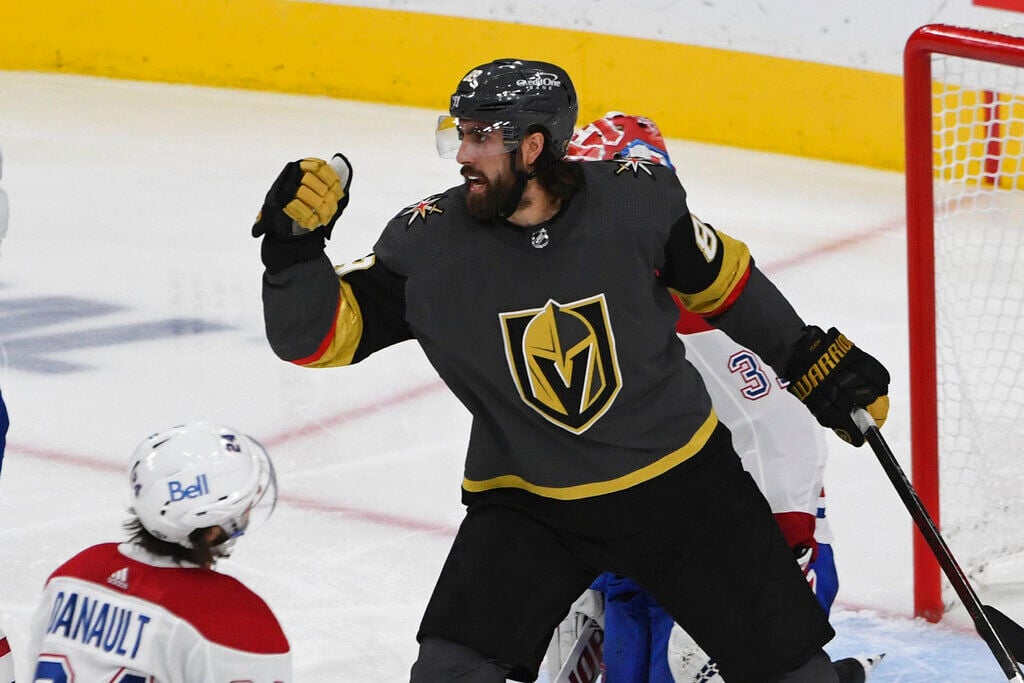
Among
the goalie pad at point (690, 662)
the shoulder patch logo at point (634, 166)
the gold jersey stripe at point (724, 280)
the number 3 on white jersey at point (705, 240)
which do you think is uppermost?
the shoulder patch logo at point (634, 166)

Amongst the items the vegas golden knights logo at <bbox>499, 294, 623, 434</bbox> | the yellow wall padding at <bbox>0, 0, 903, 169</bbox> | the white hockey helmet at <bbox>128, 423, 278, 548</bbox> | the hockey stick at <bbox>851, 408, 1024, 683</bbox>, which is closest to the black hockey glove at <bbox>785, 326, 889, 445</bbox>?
the hockey stick at <bbox>851, 408, 1024, 683</bbox>

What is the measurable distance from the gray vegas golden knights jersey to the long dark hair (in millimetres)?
415

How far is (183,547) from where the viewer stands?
2.00m

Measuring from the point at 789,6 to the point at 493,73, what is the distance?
4.36 metres

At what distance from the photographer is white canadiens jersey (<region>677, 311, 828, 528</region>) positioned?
2773mm

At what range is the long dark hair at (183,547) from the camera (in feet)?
6.54

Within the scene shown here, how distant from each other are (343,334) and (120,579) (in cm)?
55

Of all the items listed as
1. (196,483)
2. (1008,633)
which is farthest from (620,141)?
(196,483)

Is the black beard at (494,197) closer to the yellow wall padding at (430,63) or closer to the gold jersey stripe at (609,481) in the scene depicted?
the gold jersey stripe at (609,481)

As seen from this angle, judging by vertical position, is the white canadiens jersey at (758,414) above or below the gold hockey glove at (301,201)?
below

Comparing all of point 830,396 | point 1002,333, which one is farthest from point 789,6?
point 830,396

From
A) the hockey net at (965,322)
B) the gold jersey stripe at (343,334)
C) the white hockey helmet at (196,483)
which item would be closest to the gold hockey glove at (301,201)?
the gold jersey stripe at (343,334)

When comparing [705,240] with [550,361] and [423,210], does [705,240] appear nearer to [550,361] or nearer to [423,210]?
[550,361]

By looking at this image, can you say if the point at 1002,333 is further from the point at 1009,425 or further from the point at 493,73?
the point at 493,73
